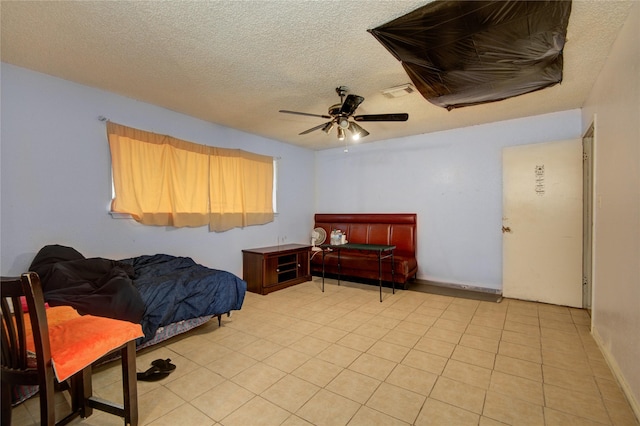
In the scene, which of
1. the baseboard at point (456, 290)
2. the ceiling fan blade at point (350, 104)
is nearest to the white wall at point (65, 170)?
the ceiling fan blade at point (350, 104)

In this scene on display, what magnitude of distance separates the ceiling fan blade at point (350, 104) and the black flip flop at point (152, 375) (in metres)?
2.89

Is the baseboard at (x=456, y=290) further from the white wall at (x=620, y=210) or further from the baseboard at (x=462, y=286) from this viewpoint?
the white wall at (x=620, y=210)

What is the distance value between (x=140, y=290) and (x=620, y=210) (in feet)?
12.6

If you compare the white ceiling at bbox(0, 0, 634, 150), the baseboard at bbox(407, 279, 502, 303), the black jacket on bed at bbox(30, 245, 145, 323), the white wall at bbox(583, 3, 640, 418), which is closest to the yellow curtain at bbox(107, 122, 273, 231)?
the white ceiling at bbox(0, 0, 634, 150)

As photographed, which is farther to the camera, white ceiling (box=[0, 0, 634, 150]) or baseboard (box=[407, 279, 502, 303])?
baseboard (box=[407, 279, 502, 303])

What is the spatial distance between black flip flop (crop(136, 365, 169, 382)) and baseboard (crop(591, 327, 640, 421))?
124 inches

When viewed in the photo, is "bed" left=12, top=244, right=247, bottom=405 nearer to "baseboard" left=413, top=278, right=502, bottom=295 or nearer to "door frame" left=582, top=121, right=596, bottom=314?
"baseboard" left=413, top=278, right=502, bottom=295

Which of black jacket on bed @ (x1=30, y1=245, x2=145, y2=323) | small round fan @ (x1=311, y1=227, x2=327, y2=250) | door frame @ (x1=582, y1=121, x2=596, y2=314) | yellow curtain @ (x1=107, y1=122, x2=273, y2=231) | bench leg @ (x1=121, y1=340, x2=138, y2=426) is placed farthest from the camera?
small round fan @ (x1=311, y1=227, x2=327, y2=250)

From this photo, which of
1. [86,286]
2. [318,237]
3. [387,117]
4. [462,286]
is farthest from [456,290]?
[86,286]

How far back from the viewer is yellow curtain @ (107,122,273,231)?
3.27 metres

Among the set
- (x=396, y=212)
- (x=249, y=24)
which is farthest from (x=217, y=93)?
(x=396, y=212)

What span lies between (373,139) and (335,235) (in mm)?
2011

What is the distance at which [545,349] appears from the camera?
2559mm

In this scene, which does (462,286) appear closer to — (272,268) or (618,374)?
(618,374)
